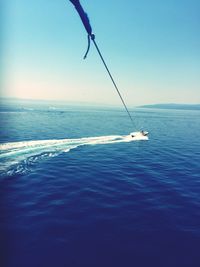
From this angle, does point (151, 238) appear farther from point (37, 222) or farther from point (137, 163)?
point (137, 163)

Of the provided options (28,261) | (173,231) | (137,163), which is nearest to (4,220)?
(28,261)

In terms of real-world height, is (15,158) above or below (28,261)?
above

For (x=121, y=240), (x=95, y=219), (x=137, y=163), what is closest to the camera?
(x=121, y=240)

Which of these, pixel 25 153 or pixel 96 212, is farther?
pixel 25 153

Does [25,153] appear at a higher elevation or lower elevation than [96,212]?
higher

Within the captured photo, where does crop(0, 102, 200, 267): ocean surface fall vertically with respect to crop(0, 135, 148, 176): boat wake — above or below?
below

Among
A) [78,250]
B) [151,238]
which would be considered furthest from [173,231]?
[78,250]

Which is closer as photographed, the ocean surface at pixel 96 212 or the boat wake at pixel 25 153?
the ocean surface at pixel 96 212

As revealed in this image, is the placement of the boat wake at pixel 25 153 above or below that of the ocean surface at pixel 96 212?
above

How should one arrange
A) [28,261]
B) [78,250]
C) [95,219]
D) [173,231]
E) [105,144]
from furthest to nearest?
[105,144] < [95,219] < [173,231] < [78,250] < [28,261]

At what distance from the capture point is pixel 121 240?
1031 cm

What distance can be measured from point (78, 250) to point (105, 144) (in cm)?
2485

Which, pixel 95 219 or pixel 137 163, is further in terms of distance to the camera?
pixel 137 163

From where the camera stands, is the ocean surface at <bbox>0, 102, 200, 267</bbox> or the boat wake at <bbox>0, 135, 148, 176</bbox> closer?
the ocean surface at <bbox>0, 102, 200, 267</bbox>
